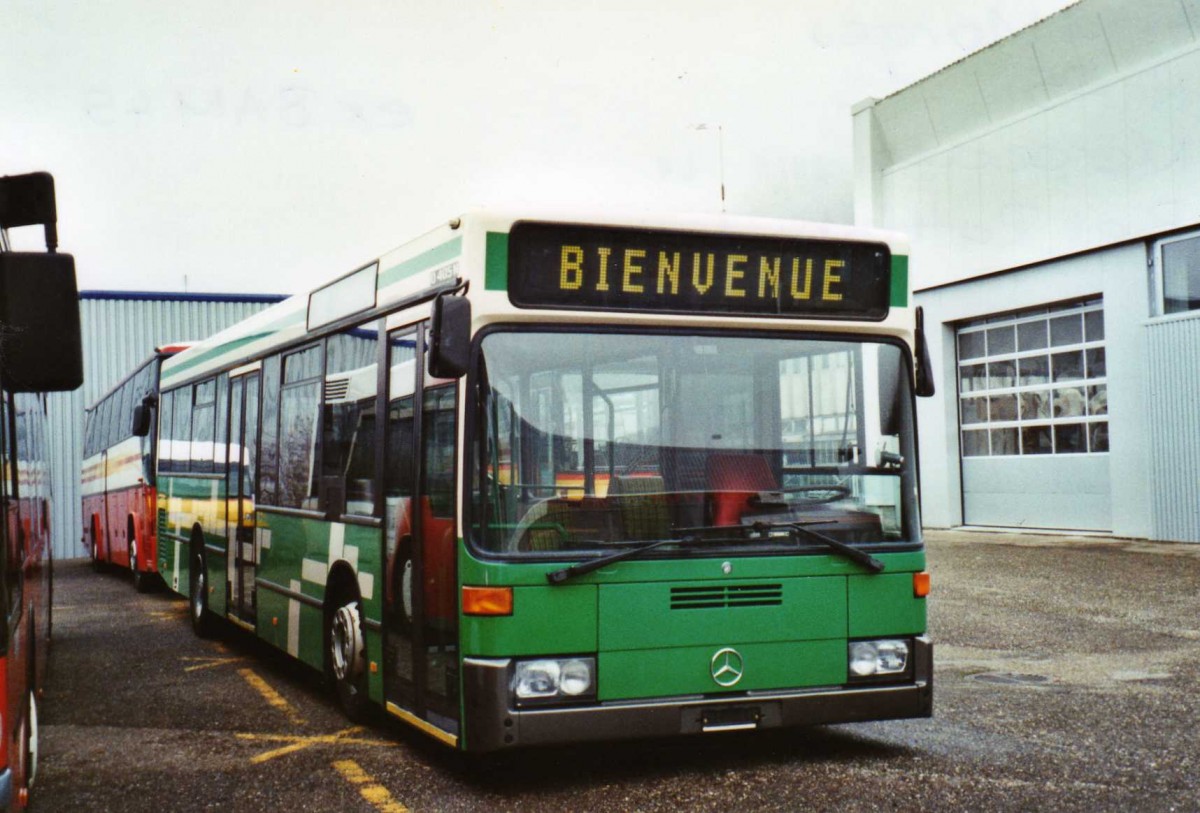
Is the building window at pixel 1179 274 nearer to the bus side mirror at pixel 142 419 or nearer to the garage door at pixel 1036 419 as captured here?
Answer: the garage door at pixel 1036 419

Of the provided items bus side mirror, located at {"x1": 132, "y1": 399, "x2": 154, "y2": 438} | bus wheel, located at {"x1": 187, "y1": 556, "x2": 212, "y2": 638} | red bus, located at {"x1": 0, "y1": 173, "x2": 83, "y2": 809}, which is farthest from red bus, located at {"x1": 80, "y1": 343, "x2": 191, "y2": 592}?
red bus, located at {"x1": 0, "y1": 173, "x2": 83, "y2": 809}

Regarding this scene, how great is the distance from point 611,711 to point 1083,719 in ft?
11.2

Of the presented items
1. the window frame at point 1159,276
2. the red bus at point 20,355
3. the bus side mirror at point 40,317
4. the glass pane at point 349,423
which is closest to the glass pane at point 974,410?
the window frame at point 1159,276

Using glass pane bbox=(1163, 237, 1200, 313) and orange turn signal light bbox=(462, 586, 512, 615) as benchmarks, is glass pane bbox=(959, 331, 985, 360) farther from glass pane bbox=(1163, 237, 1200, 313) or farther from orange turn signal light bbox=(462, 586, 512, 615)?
orange turn signal light bbox=(462, 586, 512, 615)

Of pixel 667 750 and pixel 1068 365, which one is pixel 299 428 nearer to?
pixel 667 750

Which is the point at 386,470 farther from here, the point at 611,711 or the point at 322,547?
the point at 611,711

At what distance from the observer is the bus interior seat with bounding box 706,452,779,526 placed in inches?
241

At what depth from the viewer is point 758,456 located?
6188 mm

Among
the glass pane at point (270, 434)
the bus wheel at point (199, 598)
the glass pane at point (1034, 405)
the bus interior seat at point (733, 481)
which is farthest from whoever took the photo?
the glass pane at point (1034, 405)

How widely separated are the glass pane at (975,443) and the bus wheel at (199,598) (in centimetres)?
1707

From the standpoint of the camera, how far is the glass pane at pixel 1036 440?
2397 centimetres

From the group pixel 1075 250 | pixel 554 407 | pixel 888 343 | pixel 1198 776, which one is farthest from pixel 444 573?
pixel 1075 250

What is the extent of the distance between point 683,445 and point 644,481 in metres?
0.25

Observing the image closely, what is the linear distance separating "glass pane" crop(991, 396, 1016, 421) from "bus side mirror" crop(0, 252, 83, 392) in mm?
22911
